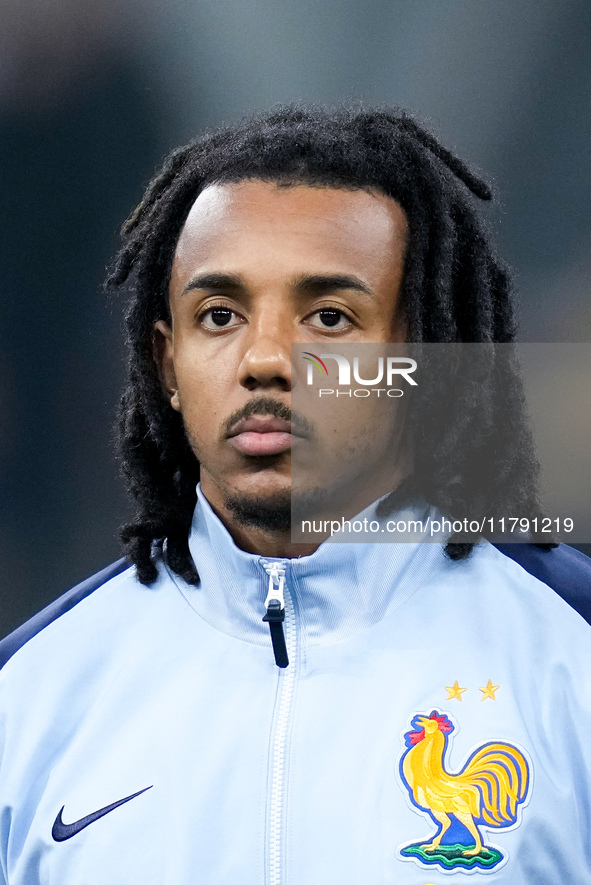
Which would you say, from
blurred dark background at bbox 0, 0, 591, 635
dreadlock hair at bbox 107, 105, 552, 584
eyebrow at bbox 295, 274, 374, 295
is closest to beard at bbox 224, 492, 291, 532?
dreadlock hair at bbox 107, 105, 552, 584

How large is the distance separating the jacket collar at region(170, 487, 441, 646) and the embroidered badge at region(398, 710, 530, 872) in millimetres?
170

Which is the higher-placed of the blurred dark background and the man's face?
the blurred dark background

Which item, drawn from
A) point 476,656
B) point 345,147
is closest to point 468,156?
point 345,147

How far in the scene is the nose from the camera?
45.9 inches

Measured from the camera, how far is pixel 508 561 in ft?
4.13

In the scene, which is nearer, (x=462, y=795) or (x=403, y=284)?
(x=462, y=795)

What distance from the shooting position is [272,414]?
1.18 m

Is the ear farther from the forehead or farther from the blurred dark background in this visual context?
the blurred dark background

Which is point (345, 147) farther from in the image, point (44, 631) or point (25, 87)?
point (25, 87)

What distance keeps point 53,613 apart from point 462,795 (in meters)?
0.62

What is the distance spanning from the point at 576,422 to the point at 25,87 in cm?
126

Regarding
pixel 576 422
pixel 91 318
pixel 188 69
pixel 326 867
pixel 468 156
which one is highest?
pixel 188 69

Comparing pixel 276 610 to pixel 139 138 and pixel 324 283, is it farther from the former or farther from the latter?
pixel 139 138

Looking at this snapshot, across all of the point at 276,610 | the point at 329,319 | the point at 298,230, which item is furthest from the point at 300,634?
the point at 298,230
